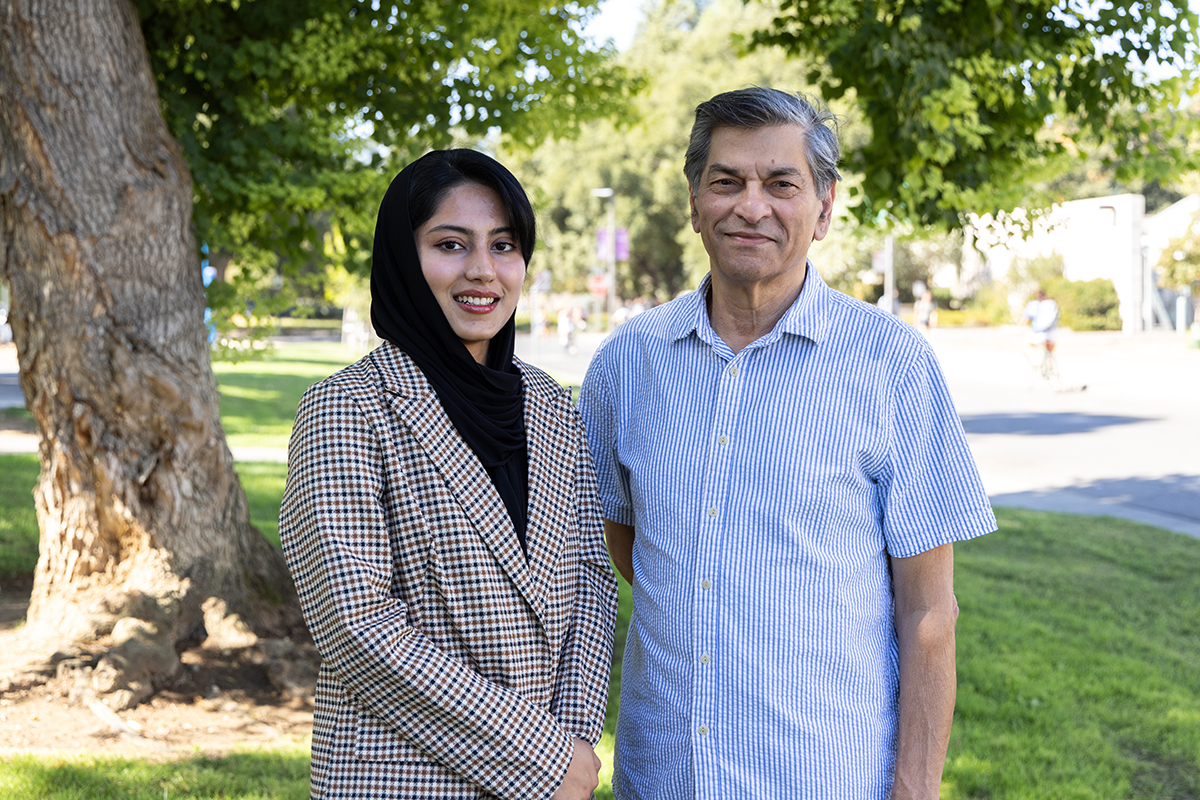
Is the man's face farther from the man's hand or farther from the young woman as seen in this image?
the man's hand

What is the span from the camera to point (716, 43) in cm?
4316

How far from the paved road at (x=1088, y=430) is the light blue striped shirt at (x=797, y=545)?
27.1 ft

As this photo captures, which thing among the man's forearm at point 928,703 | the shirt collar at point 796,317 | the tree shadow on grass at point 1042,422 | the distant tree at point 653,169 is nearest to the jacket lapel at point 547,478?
the shirt collar at point 796,317

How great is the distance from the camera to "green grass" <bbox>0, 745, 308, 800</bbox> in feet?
12.6

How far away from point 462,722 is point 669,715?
0.52 meters

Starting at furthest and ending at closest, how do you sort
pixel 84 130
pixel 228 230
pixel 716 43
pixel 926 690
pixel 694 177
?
pixel 716 43, pixel 228 230, pixel 84 130, pixel 694 177, pixel 926 690

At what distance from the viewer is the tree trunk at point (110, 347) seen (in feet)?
15.6

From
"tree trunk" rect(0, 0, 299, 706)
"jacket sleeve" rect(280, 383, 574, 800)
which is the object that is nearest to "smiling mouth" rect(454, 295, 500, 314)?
"jacket sleeve" rect(280, 383, 574, 800)

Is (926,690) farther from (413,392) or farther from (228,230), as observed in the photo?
(228,230)

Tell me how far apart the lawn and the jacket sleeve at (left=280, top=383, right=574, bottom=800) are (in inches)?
97.3

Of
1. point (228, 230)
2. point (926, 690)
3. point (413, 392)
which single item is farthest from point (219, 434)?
point (926, 690)

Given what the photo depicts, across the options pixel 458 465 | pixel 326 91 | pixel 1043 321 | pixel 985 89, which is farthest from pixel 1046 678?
pixel 1043 321

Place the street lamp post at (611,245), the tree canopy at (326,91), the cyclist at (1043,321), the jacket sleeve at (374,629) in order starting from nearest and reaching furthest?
the jacket sleeve at (374,629), the tree canopy at (326,91), the cyclist at (1043,321), the street lamp post at (611,245)

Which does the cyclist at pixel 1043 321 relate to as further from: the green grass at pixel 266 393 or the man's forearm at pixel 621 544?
the man's forearm at pixel 621 544
